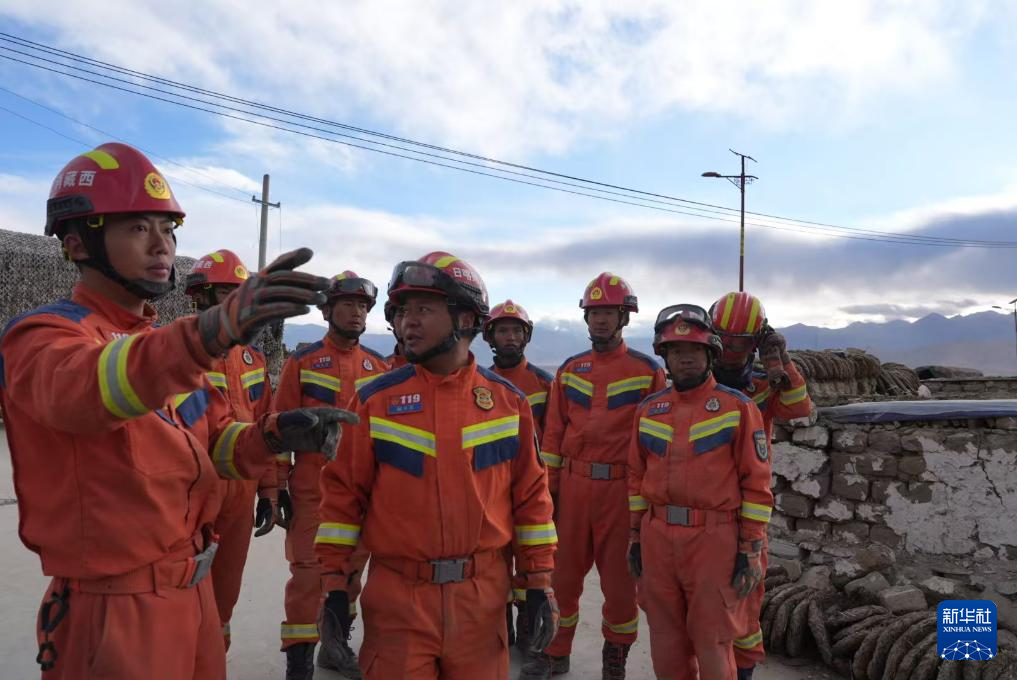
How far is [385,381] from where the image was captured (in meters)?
2.89

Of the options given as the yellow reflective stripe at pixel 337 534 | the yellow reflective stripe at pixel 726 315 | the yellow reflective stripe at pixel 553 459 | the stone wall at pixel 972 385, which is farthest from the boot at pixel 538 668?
the stone wall at pixel 972 385

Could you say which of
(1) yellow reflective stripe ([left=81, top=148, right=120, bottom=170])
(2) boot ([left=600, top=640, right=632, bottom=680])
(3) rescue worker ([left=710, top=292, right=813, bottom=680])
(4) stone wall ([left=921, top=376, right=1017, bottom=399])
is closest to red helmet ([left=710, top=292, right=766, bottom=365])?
(3) rescue worker ([left=710, top=292, right=813, bottom=680])

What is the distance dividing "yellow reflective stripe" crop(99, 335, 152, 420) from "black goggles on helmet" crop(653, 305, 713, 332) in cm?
321

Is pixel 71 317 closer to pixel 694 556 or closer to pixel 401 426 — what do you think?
pixel 401 426

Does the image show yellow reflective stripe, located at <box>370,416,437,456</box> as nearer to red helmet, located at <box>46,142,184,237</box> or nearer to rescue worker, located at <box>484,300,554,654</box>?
red helmet, located at <box>46,142,184,237</box>

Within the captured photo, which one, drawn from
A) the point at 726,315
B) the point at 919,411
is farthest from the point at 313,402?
the point at 919,411

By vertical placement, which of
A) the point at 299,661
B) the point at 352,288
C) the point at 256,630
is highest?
the point at 352,288

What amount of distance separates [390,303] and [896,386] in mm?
10436

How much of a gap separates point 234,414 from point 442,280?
2.16 m

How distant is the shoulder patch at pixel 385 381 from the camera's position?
113 inches

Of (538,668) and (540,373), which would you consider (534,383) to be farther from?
(538,668)

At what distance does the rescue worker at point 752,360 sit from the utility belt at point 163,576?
11.4ft

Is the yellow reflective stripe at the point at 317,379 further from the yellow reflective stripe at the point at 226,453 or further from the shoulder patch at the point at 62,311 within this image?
the shoulder patch at the point at 62,311

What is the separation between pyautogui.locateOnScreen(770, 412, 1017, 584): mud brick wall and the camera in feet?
16.2
